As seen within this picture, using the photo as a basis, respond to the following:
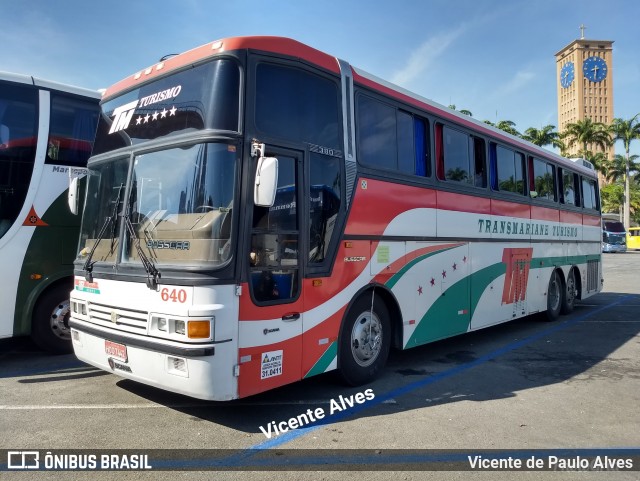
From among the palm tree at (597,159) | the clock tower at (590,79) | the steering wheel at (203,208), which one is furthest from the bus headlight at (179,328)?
the clock tower at (590,79)

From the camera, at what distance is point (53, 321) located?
696 cm

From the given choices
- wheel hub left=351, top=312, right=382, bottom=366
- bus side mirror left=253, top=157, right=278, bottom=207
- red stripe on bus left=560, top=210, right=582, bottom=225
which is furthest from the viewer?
red stripe on bus left=560, top=210, right=582, bottom=225

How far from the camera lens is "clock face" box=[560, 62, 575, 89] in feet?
349

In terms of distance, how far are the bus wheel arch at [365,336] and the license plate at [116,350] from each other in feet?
7.13

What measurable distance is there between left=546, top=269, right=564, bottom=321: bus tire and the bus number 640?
29.2 ft

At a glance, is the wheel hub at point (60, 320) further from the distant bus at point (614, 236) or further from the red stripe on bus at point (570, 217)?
Result: the distant bus at point (614, 236)

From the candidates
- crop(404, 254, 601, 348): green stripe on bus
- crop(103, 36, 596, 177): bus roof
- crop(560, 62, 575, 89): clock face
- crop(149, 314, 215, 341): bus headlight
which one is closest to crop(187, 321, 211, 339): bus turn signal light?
crop(149, 314, 215, 341): bus headlight

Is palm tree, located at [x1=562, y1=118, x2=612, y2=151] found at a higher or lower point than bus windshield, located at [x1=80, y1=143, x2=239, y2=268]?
higher

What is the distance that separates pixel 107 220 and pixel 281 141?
1.99 m

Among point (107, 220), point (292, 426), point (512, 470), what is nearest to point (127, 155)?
point (107, 220)

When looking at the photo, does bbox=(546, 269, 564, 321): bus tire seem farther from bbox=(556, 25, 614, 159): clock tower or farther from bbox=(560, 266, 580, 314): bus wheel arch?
bbox=(556, 25, 614, 159): clock tower

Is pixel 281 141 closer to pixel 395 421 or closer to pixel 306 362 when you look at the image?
pixel 306 362

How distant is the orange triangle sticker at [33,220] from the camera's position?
264 inches

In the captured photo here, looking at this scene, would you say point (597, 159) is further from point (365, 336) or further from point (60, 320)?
point (60, 320)
